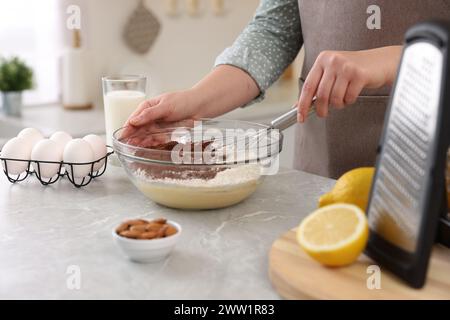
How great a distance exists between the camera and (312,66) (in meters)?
1.49

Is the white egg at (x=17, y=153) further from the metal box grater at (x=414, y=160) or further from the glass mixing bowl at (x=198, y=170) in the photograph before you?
the metal box grater at (x=414, y=160)

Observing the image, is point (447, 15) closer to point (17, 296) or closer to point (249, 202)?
point (249, 202)

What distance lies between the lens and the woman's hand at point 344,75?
119cm

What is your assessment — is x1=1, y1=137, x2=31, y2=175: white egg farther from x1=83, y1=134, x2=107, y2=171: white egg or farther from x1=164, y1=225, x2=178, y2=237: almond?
x1=164, y1=225, x2=178, y2=237: almond

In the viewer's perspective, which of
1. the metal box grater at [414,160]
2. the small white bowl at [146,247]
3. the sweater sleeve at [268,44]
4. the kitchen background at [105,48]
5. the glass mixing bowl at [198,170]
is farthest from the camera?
the kitchen background at [105,48]

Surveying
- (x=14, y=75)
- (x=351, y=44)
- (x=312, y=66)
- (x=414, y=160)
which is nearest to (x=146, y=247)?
(x=414, y=160)

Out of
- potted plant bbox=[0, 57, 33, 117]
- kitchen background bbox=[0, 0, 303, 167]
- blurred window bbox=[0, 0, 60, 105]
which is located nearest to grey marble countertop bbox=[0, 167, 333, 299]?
kitchen background bbox=[0, 0, 303, 167]

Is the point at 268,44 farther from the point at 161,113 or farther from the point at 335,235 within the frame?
the point at 335,235

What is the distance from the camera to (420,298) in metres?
Result: 0.81

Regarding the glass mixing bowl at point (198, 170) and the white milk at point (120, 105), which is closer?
the glass mixing bowl at point (198, 170)

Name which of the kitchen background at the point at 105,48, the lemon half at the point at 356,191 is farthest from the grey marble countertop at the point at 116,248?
the kitchen background at the point at 105,48

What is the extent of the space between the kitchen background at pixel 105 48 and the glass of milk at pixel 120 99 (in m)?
0.87
